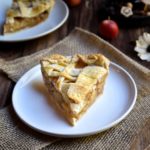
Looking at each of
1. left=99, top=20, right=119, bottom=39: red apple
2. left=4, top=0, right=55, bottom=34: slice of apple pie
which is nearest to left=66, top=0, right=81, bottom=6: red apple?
left=4, top=0, right=55, bottom=34: slice of apple pie

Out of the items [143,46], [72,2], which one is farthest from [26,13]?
[143,46]

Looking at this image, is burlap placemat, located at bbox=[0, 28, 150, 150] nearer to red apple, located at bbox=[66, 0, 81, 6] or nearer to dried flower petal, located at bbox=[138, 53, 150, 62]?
dried flower petal, located at bbox=[138, 53, 150, 62]

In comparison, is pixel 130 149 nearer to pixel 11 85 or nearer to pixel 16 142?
pixel 16 142

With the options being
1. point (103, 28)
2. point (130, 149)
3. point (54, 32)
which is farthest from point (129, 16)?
point (130, 149)

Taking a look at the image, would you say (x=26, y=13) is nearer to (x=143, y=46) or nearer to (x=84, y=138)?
(x=143, y=46)

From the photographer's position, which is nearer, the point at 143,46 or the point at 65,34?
the point at 143,46
